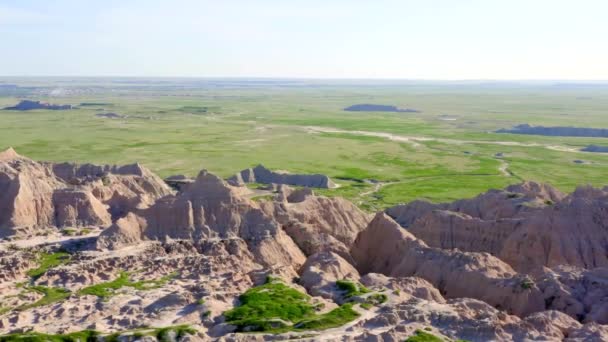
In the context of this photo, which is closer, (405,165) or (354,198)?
(354,198)

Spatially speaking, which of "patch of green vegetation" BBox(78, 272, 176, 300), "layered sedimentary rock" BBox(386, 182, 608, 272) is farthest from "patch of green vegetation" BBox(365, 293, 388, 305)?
"layered sedimentary rock" BBox(386, 182, 608, 272)

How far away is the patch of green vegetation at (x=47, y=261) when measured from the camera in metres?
53.0

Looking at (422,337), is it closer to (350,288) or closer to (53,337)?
(350,288)

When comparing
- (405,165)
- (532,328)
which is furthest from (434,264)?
(405,165)

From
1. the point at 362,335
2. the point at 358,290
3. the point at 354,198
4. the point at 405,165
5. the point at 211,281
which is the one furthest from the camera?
the point at 405,165

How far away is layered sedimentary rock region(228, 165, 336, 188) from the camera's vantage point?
117 meters

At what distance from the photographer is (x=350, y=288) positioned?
4944 centimetres

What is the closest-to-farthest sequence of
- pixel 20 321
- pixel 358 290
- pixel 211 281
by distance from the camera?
pixel 20 321 → pixel 358 290 → pixel 211 281

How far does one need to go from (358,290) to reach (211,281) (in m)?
12.2

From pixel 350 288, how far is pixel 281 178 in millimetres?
71424

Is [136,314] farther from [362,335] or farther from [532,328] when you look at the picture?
[532,328]

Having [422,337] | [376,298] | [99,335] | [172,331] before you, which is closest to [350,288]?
[376,298]

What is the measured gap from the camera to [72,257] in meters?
56.8

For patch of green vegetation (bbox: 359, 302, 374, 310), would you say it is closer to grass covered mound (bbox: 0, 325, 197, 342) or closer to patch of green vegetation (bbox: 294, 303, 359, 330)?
patch of green vegetation (bbox: 294, 303, 359, 330)
